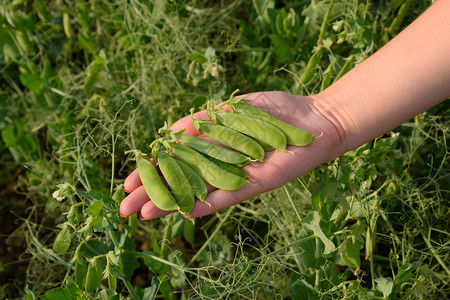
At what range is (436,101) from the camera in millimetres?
1529

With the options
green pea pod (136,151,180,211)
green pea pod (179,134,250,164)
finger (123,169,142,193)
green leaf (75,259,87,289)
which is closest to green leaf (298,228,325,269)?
green pea pod (179,134,250,164)

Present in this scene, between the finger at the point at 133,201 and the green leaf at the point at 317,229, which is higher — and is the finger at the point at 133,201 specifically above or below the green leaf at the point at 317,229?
above

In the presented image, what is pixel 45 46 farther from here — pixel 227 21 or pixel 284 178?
pixel 284 178

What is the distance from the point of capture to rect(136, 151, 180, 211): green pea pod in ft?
4.51

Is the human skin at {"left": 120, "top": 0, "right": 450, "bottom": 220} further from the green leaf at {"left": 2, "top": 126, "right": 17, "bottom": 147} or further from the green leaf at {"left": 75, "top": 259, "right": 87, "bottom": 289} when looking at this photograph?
the green leaf at {"left": 2, "top": 126, "right": 17, "bottom": 147}

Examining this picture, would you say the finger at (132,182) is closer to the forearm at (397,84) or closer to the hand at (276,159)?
the hand at (276,159)

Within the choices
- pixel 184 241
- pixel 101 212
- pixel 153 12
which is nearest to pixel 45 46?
pixel 153 12

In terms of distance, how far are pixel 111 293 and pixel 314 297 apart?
591mm

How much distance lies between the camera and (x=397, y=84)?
Answer: 151cm

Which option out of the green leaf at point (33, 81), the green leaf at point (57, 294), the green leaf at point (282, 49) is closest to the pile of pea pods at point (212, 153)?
the green leaf at point (57, 294)

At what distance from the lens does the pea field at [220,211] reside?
1493 mm

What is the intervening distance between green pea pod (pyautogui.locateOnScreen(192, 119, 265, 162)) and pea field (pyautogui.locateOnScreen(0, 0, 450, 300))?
22cm

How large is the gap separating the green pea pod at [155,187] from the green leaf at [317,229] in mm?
378

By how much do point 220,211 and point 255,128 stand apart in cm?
58
